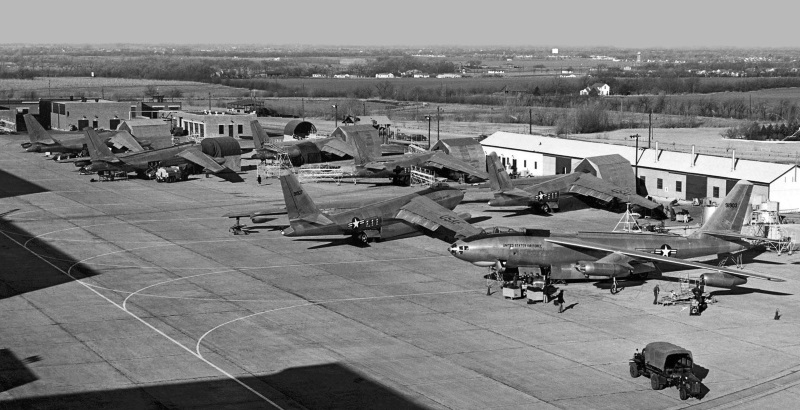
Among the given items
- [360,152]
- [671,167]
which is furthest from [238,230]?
[671,167]

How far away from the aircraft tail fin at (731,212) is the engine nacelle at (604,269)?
793cm

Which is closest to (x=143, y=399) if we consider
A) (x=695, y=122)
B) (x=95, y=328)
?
(x=95, y=328)

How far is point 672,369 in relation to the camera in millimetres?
43438

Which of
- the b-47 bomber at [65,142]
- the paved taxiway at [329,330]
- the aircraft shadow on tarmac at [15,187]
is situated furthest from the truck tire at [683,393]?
the b-47 bomber at [65,142]

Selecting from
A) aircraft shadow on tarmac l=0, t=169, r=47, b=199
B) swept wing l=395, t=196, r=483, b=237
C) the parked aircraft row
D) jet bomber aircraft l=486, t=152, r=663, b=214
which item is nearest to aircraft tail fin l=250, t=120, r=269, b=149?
the parked aircraft row

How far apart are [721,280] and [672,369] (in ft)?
55.9

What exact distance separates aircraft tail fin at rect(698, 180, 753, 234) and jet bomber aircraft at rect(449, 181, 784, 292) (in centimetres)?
77

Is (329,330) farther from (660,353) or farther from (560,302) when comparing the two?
(660,353)

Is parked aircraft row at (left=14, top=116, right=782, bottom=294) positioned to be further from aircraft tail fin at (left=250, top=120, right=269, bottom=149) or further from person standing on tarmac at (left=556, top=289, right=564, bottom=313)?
aircraft tail fin at (left=250, top=120, right=269, bottom=149)

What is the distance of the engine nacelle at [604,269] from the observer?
199 feet

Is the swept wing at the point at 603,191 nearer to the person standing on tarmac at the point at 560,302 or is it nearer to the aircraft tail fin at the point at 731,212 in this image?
the aircraft tail fin at the point at 731,212

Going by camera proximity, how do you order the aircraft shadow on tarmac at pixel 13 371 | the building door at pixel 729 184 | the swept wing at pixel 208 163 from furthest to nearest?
the swept wing at pixel 208 163 → the building door at pixel 729 184 → the aircraft shadow on tarmac at pixel 13 371

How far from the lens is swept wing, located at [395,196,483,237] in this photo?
71.2 metres

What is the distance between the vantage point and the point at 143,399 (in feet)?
138
